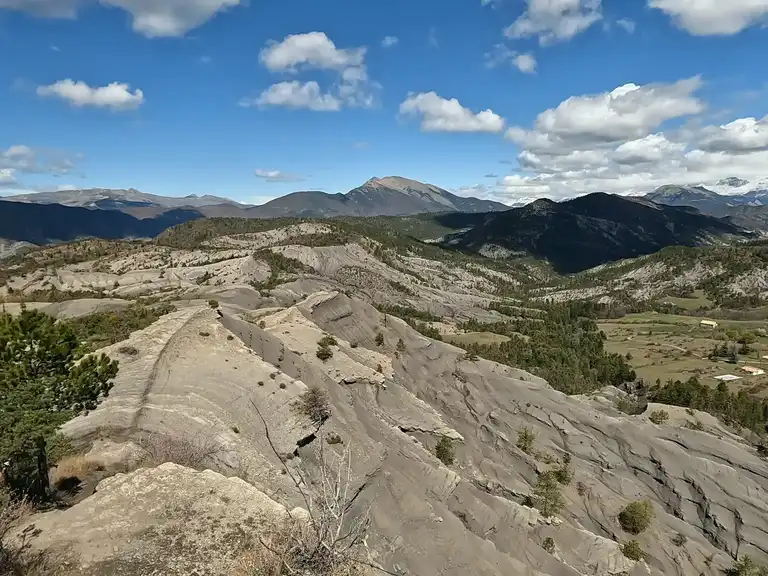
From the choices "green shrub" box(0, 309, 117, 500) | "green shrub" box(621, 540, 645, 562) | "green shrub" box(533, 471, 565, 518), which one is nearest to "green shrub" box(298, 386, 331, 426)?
"green shrub" box(0, 309, 117, 500)

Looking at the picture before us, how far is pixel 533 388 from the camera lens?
3312 inches

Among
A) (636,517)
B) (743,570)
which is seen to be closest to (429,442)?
(636,517)

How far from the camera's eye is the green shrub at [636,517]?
5981 cm

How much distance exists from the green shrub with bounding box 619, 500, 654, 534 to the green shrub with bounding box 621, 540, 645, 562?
17.5 ft

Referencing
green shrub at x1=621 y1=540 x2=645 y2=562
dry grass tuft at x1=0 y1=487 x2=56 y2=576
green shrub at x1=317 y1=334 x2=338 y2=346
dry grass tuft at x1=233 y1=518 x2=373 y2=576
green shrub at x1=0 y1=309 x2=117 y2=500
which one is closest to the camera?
dry grass tuft at x1=233 y1=518 x2=373 y2=576

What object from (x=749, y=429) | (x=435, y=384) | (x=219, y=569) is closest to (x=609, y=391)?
(x=749, y=429)

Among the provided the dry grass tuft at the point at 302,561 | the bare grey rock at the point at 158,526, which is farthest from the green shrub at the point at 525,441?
the dry grass tuft at the point at 302,561

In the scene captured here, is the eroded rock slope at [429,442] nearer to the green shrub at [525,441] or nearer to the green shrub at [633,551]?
the green shrub at [633,551]

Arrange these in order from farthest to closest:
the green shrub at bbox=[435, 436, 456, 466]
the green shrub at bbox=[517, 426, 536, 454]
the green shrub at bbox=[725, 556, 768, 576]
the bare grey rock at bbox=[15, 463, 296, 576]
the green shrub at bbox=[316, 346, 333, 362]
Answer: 1. the green shrub at bbox=[517, 426, 536, 454]
2. the green shrub at bbox=[435, 436, 456, 466]
3. the green shrub at bbox=[316, 346, 333, 362]
4. the green shrub at bbox=[725, 556, 768, 576]
5. the bare grey rock at bbox=[15, 463, 296, 576]

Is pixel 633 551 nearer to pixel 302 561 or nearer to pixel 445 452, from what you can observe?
pixel 445 452

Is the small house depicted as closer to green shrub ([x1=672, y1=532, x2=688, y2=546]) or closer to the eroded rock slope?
the eroded rock slope

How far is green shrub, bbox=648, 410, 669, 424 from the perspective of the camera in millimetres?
96300

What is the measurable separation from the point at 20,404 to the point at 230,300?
71490 millimetres

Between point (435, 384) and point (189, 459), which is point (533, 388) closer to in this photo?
point (435, 384)
